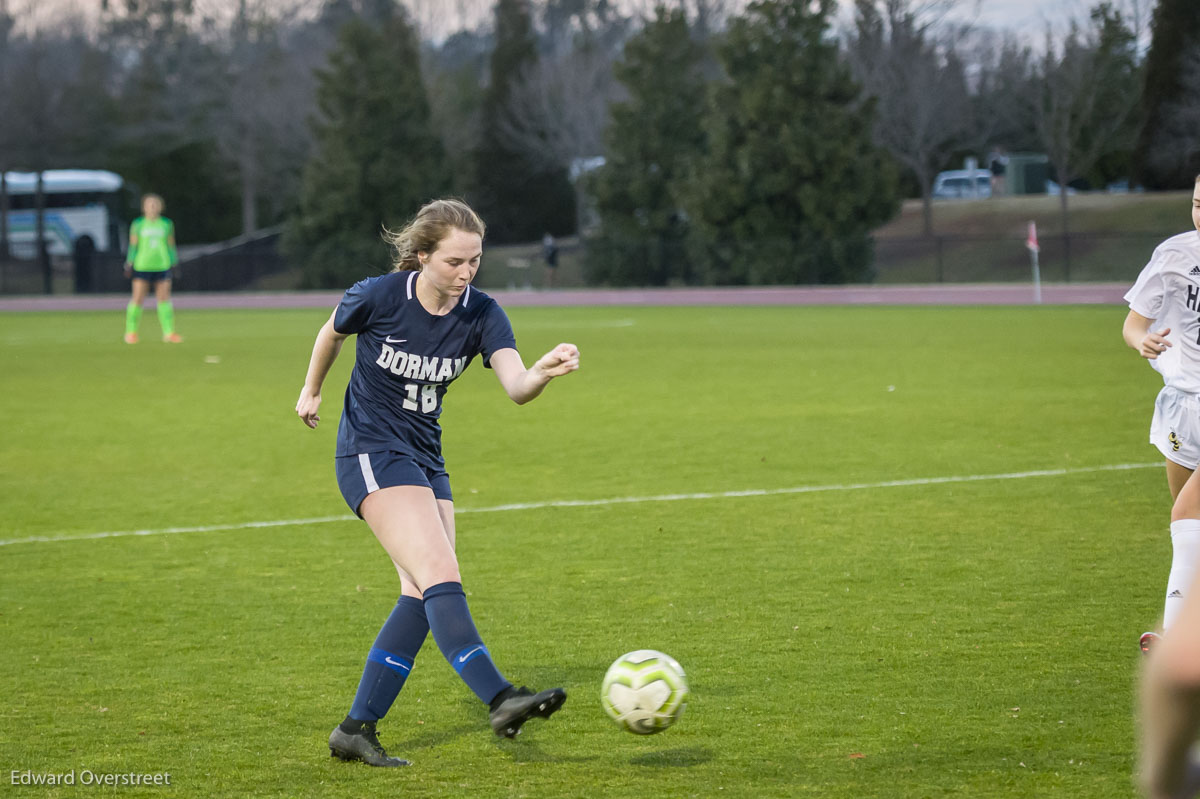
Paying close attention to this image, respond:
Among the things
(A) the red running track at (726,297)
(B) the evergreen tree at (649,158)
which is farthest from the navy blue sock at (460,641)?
(B) the evergreen tree at (649,158)

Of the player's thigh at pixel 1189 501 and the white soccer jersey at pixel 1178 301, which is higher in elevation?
the white soccer jersey at pixel 1178 301

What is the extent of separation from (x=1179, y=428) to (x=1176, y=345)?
1.22 ft

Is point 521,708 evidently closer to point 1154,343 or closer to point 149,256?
point 1154,343

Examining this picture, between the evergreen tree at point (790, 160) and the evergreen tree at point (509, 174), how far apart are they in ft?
51.9

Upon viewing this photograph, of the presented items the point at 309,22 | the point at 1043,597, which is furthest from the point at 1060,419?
the point at 309,22

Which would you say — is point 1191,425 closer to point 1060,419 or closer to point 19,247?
point 1060,419

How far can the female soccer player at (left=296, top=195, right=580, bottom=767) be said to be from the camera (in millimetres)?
4492

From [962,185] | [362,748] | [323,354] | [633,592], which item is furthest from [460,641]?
[962,185]

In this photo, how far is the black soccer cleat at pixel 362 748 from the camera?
4.54 meters

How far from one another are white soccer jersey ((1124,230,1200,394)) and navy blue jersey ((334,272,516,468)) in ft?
8.73

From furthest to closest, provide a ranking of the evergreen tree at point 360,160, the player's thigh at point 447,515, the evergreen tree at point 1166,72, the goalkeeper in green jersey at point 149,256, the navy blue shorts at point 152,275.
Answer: the evergreen tree at point 360,160 → the evergreen tree at point 1166,72 → the navy blue shorts at point 152,275 → the goalkeeper in green jersey at point 149,256 → the player's thigh at point 447,515

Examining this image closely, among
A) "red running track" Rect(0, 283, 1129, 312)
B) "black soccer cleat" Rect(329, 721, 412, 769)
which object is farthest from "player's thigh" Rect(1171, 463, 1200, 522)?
"red running track" Rect(0, 283, 1129, 312)

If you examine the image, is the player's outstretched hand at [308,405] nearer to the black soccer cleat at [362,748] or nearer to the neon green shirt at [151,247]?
the black soccer cleat at [362,748]

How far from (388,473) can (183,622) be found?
2306 millimetres
